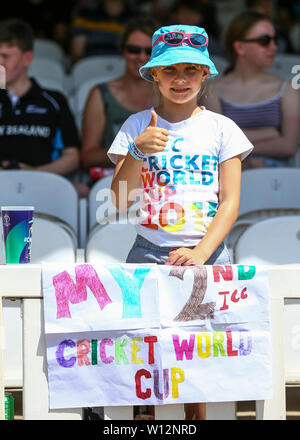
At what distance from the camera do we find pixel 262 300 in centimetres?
213

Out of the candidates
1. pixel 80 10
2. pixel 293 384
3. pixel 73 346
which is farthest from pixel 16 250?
pixel 80 10

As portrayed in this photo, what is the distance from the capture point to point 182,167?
228cm

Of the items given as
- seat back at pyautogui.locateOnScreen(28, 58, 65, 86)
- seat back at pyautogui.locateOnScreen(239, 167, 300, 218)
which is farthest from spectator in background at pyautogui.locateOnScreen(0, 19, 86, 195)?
seat back at pyautogui.locateOnScreen(28, 58, 65, 86)

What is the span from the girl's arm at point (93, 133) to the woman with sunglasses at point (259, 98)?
2.05ft

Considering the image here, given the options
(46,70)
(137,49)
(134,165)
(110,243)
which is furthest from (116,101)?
(134,165)

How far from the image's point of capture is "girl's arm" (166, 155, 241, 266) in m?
2.17

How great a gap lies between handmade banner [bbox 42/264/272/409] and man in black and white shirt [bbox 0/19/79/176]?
2.06m

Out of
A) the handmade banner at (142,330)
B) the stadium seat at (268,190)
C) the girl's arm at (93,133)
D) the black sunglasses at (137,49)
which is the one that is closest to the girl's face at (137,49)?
the black sunglasses at (137,49)

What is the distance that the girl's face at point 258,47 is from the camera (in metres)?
4.48

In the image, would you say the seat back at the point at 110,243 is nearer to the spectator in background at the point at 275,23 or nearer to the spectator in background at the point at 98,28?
the spectator in background at the point at 98,28

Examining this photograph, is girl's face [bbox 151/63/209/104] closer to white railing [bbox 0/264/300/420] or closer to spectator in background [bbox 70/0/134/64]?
white railing [bbox 0/264/300/420]

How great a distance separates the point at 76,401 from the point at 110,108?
2.49 meters

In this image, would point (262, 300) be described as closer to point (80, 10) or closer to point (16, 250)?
point (16, 250)

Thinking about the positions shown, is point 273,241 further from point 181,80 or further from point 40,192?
point 40,192
